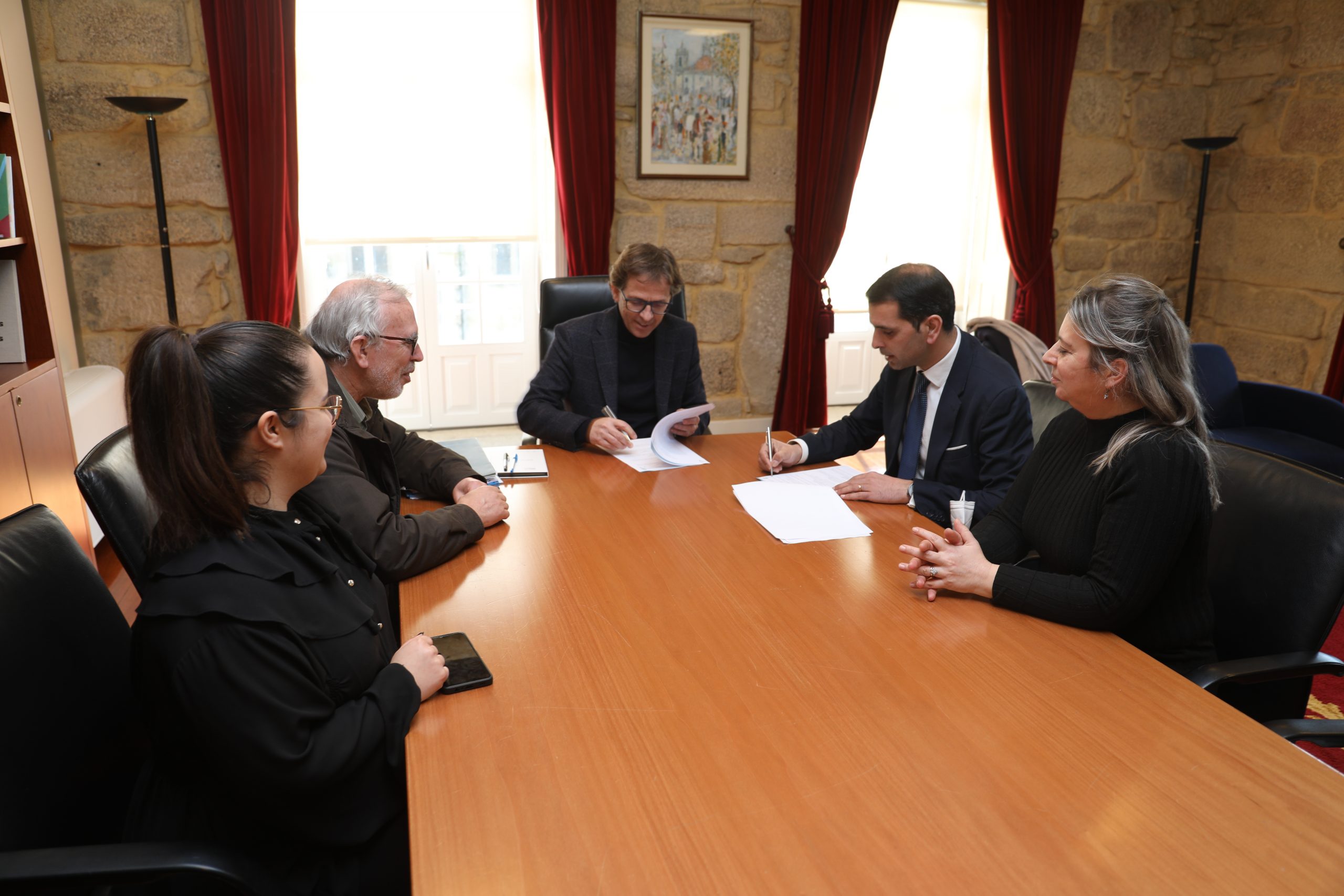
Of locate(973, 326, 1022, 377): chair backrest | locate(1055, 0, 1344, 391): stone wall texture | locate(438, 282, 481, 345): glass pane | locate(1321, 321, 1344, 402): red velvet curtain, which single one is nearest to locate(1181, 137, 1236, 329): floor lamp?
locate(1055, 0, 1344, 391): stone wall texture

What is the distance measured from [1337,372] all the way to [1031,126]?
1.99m

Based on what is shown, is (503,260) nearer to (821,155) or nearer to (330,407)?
(821,155)

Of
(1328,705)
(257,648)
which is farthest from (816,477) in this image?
(1328,705)

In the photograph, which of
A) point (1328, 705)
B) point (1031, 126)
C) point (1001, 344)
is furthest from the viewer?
point (1031, 126)

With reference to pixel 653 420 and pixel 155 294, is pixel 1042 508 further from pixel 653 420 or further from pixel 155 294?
pixel 155 294

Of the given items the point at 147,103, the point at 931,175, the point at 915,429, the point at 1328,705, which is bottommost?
the point at 1328,705

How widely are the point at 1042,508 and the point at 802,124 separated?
3343 mm

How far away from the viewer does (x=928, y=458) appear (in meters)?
2.31

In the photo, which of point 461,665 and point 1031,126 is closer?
point 461,665

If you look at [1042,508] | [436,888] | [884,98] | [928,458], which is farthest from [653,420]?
[884,98]

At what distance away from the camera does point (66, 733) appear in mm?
1163

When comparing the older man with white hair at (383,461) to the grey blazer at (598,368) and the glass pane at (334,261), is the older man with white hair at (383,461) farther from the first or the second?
the glass pane at (334,261)

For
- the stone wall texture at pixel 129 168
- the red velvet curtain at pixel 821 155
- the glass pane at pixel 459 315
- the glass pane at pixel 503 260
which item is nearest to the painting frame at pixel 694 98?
the red velvet curtain at pixel 821 155

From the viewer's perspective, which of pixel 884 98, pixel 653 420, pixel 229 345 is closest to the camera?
pixel 229 345
